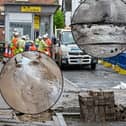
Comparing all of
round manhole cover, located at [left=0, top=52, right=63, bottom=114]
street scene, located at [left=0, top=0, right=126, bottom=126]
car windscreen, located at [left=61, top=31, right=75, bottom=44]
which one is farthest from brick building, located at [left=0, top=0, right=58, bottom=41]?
round manhole cover, located at [left=0, top=52, right=63, bottom=114]

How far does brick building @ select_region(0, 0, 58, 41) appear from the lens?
119ft

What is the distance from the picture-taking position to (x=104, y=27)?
1018 centimetres

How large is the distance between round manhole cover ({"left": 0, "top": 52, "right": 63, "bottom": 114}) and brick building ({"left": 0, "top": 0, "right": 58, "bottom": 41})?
85.2ft

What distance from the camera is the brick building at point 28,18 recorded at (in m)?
36.3

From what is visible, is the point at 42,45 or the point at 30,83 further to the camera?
the point at 42,45

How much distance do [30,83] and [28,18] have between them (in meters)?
27.4

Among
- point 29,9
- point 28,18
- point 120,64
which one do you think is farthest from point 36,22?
point 120,64

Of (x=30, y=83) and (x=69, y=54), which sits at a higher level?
(x=30, y=83)

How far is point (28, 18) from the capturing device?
37.2 meters

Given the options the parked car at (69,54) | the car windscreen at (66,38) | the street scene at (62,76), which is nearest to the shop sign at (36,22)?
the parked car at (69,54)

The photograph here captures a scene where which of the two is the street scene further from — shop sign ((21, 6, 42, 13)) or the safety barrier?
shop sign ((21, 6, 42, 13))

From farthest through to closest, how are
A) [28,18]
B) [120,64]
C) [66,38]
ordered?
[28,18], [66,38], [120,64]

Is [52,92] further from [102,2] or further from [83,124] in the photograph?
[102,2]

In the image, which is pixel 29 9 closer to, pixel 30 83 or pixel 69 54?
pixel 69 54
